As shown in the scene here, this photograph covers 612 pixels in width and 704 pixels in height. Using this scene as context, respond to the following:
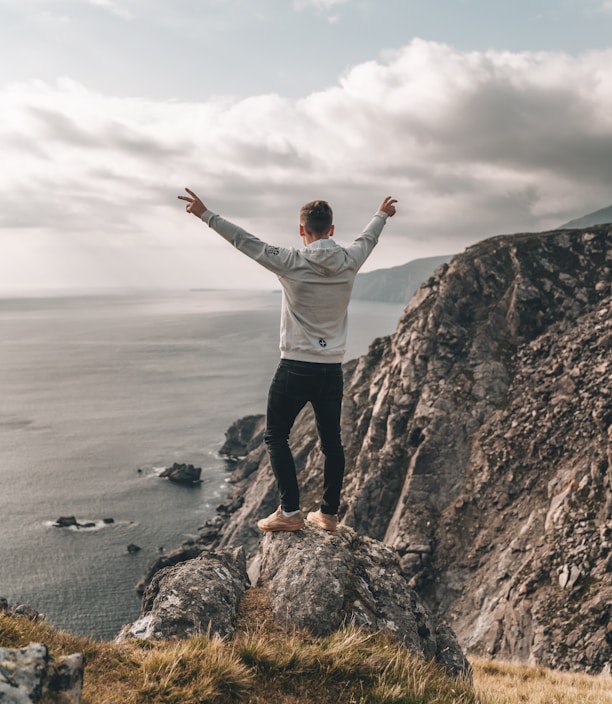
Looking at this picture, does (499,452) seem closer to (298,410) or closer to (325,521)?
(325,521)

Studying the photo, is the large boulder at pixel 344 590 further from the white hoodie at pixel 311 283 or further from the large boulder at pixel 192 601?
the white hoodie at pixel 311 283

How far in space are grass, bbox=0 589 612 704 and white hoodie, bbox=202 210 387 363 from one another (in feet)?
13.0

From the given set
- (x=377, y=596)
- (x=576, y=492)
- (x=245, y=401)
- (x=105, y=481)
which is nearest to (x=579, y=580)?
(x=576, y=492)

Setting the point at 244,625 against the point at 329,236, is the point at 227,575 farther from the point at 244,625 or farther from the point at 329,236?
the point at 329,236

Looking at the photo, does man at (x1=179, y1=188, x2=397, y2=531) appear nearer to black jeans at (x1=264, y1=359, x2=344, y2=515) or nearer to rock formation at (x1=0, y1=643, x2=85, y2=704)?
black jeans at (x1=264, y1=359, x2=344, y2=515)

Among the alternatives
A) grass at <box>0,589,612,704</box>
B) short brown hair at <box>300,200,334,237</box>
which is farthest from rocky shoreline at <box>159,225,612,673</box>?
short brown hair at <box>300,200,334,237</box>

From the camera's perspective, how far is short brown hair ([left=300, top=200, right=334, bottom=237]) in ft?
26.0

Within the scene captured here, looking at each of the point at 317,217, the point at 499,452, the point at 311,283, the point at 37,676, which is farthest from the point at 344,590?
the point at 499,452

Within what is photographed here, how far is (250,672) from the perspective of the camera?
5625 millimetres

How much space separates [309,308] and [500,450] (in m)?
50.6

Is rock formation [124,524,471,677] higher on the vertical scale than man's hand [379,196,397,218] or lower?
lower

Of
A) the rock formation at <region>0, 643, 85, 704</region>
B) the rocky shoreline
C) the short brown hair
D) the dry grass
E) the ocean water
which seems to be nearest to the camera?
the rock formation at <region>0, 643, 85, 704</region>

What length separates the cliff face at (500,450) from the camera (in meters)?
35.2

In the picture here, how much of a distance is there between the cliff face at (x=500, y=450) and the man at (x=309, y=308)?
1119 inches
